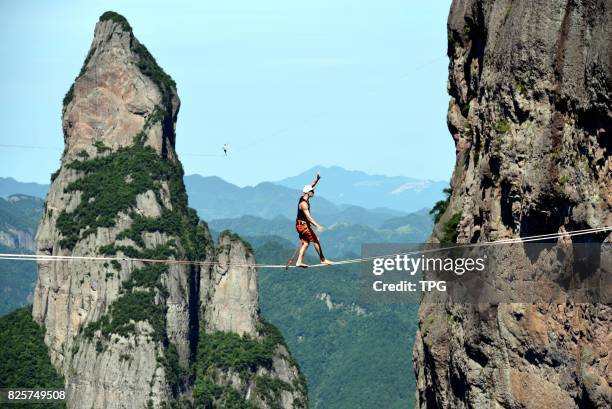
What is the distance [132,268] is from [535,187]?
9338 centimetres

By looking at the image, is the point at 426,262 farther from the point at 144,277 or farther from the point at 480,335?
the point at 144,277

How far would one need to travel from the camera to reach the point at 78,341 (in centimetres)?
11369

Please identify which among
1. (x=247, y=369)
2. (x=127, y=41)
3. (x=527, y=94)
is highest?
(x=127, y=41)

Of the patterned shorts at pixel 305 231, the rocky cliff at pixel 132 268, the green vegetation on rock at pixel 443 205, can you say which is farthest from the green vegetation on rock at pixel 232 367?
the patterned shorts at pixel 305 231

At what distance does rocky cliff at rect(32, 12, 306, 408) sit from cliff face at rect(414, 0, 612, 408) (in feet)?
271

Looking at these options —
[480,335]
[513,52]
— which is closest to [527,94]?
[513,52]

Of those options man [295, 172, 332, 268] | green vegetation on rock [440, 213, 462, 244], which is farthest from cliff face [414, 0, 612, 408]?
man [295, 172, 332, 268]

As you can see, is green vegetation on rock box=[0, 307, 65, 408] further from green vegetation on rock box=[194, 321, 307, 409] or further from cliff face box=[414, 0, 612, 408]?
cliff face box=[414, 0, 612, 408]

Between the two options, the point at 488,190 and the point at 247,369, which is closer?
the point at 488,190

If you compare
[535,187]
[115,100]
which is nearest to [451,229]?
[535,187]

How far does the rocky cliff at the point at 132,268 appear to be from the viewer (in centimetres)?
11212

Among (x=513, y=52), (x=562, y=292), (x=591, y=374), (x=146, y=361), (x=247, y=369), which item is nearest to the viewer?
(x=591, y=374)

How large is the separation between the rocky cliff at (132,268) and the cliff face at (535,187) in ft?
271

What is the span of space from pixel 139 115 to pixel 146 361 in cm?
2684
